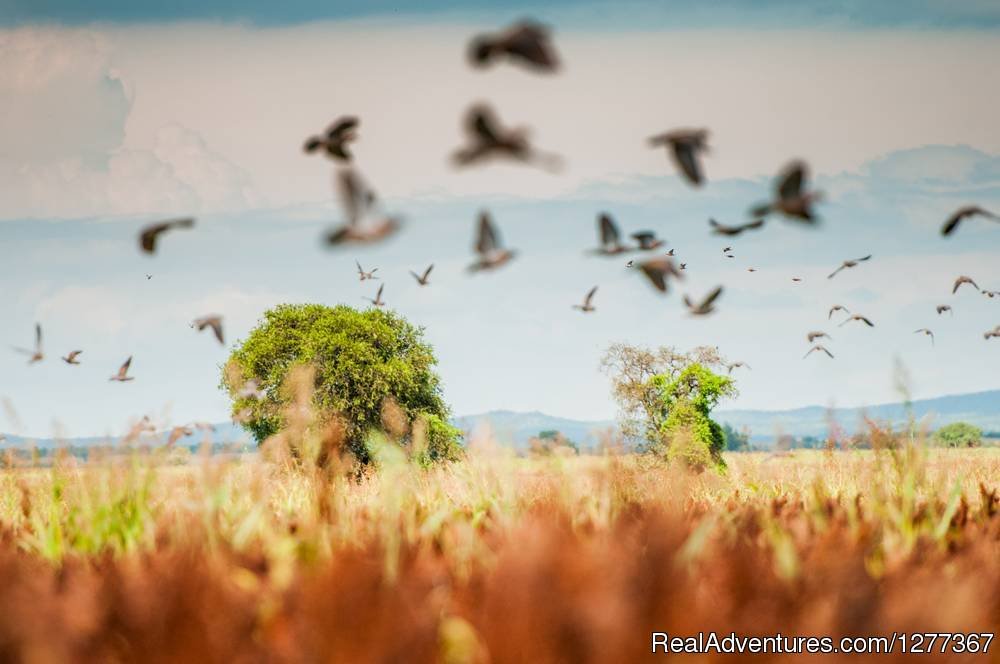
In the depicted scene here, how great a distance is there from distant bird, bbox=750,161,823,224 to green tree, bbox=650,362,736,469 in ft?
83.6

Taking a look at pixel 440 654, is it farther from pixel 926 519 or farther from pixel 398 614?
pixel 926 519

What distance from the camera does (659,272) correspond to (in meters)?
2.59

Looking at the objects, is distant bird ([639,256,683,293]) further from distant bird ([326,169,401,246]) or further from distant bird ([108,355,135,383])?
distant bird ([108,355,135,383])

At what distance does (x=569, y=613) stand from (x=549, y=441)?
3945 mm

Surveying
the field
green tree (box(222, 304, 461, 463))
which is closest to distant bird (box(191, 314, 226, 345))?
the field

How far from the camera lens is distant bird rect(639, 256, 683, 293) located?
259cm

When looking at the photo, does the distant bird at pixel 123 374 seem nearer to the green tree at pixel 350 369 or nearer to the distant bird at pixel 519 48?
the distant bird at pixel 519 48

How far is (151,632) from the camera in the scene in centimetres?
163

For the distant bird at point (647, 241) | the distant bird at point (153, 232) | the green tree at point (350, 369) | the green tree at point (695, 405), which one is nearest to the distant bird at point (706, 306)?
the distant bird at point (647, 241)

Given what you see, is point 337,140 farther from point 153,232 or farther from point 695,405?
point 695,405

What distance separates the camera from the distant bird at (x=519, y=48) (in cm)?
161

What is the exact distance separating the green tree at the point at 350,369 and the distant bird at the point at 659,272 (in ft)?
94.0

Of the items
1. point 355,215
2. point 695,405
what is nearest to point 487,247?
point 355,215

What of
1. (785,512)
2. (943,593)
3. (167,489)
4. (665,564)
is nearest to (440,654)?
(665,564)
